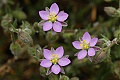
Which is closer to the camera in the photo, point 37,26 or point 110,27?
point 37,26

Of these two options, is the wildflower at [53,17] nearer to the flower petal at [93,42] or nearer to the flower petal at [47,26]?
the flower petal at [47,26]

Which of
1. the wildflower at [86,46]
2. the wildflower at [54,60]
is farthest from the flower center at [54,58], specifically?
the wildflower at [86,46]

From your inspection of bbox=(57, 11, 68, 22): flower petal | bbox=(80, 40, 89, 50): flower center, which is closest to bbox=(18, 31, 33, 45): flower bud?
bbox=(57, 11, 68, 22): flower petal

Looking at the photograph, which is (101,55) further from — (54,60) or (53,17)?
(53,17)

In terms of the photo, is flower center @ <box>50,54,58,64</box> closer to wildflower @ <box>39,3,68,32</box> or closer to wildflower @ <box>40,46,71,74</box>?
wildflower @ <box>40,46,71,74</box>

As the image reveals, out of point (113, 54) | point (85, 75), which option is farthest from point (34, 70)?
point (113, 54)

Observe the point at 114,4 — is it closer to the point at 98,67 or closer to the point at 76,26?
the point at 76,26

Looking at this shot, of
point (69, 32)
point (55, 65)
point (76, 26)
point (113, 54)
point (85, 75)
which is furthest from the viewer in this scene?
point (76, 26)
